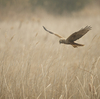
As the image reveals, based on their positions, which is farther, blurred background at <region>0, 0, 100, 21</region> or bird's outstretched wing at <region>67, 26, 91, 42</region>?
blurred background at <region>0, 0, 100, 21</region>

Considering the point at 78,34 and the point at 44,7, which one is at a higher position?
the point at 44,7

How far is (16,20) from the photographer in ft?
18.6

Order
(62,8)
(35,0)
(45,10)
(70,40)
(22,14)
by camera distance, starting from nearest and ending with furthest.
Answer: (70,40), (22,14), (35,0), (45,10), (62,8)

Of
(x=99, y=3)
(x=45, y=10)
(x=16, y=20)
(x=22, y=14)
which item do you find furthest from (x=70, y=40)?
(x=99, y=3)

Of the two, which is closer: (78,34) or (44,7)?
(78,34)

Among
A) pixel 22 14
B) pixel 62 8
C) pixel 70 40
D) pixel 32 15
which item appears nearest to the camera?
pixel 70 40

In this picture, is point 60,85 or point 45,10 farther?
point 45,10

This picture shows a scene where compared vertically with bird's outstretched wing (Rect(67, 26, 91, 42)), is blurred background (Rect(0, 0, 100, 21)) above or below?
above

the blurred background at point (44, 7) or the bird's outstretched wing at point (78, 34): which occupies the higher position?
the blurred background at point (44, 7)

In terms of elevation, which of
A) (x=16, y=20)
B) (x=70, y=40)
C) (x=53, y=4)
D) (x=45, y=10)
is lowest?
(x=70, y=40)

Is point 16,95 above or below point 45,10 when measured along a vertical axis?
below

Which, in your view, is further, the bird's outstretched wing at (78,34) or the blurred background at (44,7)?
the blurred background at (44,7)

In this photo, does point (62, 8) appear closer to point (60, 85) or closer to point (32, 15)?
point (32, 15)

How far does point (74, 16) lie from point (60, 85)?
24.9ft
